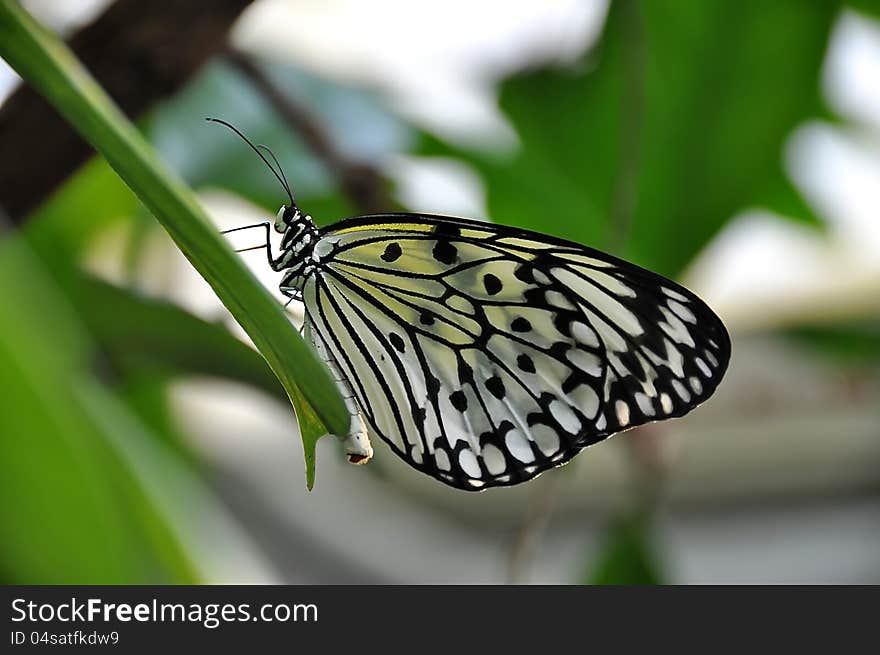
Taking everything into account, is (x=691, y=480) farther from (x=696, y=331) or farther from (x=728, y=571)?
(x=696, y=331)

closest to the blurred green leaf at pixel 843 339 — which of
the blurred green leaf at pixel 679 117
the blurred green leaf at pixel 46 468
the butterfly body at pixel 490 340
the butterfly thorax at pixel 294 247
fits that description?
the blurred green leaf at pixel 679 117

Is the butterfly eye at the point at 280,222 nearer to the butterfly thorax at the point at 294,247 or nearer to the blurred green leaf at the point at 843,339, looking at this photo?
the butterfly thorax at the point at 294,247

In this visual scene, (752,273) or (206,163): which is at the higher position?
(752,273)

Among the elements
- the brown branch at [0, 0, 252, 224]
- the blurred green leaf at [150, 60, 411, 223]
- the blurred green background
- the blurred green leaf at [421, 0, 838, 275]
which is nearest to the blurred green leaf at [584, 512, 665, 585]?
the blurred green background

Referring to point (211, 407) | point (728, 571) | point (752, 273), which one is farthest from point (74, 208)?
point (728, 571)

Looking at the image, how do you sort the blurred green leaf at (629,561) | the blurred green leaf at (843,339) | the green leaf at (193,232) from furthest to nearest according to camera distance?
1. the blurred green leaf at (843,339)
2. the blurred green leaf at (629,561)
3. the green leaf at (193,232)

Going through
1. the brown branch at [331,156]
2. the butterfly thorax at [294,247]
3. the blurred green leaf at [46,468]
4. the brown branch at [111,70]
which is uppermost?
the brown branch at [331,156]
